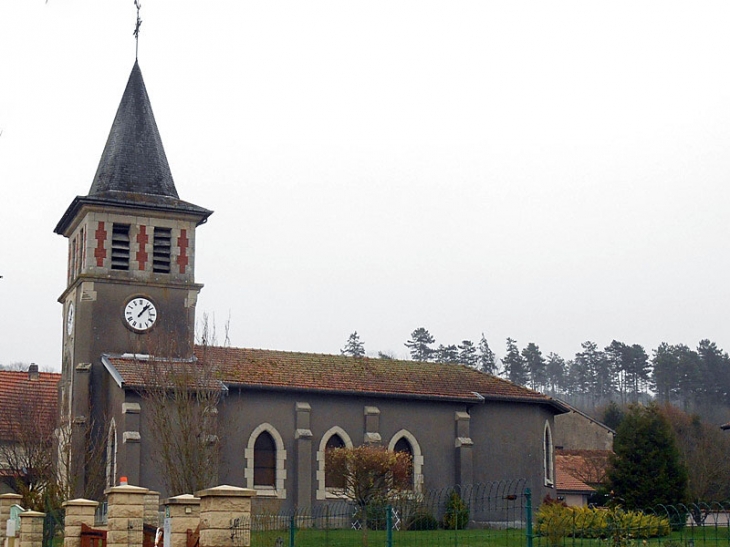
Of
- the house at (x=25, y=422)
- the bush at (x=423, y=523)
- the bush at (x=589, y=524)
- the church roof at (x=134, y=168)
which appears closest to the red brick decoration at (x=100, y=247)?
the church roof at (x=134, y=168)

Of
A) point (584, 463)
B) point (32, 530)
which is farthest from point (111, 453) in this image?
point (584, 463)

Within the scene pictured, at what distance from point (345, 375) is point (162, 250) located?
736 centimetres

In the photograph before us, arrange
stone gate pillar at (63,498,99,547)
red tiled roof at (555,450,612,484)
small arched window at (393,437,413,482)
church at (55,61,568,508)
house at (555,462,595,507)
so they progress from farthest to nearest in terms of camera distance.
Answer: red tiled roof at (555,450,612,484) → house at (555,462,595,507) → small arched window at (393,437,413,482) → church at (55,61,568,508) → stone gate pillar at (63,498,99,547)

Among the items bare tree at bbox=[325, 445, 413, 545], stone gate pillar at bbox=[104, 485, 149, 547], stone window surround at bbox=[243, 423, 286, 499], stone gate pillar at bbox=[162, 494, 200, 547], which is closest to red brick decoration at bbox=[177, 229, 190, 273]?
stone window surround at bbox=[243, 423, 286, 499]

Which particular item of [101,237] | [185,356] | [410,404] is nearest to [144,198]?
[101,237]

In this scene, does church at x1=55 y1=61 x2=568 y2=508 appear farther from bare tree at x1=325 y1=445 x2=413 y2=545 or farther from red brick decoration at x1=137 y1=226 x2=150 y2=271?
bare tree at x1=325 y1=445 x2=413 y2=545

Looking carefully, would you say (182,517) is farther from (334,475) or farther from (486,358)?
(486,358)

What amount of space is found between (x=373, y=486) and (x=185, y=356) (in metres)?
7.66

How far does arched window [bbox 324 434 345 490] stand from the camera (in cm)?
3312

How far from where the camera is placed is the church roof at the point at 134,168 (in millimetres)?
34375

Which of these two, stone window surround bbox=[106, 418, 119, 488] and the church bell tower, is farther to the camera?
the church bell tower

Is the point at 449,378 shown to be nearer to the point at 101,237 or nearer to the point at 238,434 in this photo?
the point at 238,434

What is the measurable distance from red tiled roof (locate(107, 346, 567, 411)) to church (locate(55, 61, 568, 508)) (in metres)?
0.07

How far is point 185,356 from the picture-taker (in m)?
34.1
